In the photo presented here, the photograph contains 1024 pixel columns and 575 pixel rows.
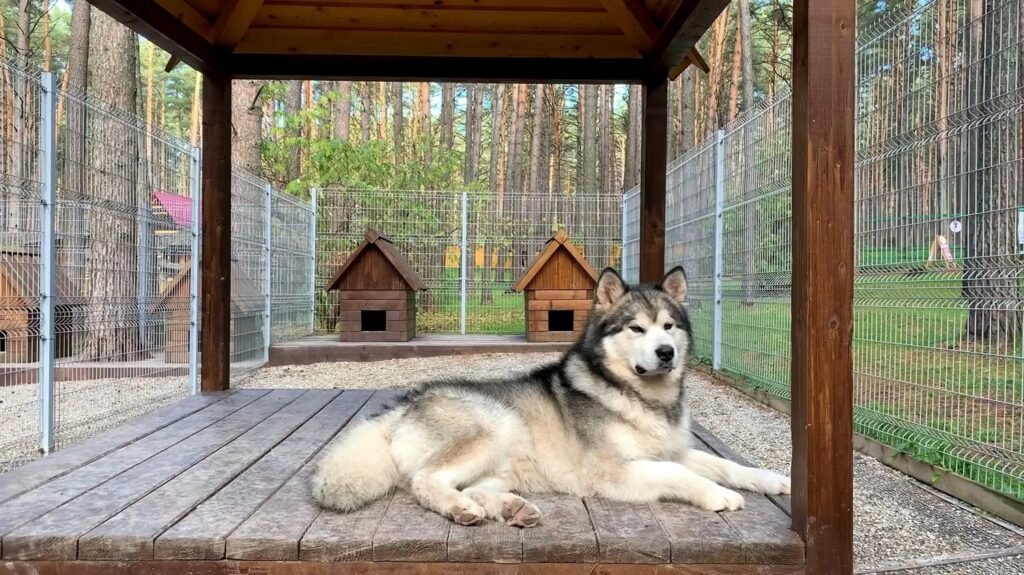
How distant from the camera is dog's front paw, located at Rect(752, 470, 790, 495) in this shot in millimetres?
2777

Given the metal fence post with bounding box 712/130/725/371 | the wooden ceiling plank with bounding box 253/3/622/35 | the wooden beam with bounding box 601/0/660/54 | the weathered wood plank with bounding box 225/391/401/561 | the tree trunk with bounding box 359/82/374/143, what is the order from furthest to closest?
the tree trunk with bounding box 359/82/374/143 < the metal fence post with bounding box 712/130/725/371 < the wooden ceiling plank with bounding box 253/3/622/35 < the wooden beam with bounding box 601/0/660/54 < the weathered wood plank with bounding box 225/391/401/561

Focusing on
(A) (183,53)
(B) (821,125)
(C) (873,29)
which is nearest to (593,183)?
(C) (873,29)

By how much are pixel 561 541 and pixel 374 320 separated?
8.62m

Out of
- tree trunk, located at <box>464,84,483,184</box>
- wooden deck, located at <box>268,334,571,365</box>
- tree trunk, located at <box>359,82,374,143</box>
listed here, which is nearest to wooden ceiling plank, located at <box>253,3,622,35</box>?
wooden deck, located at <box>268,334,571,365</box>

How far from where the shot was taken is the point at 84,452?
3.25 m

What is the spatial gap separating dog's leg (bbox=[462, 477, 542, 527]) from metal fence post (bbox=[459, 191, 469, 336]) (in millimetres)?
9091

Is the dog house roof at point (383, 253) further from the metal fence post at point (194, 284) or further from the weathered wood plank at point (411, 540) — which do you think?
the weathered wood plank at point (411, 540)

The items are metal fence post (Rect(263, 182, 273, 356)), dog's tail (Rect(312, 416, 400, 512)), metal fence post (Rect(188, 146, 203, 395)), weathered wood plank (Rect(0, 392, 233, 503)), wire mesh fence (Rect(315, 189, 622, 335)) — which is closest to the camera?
dog's tail (Rect(312, 416, 400, 512))

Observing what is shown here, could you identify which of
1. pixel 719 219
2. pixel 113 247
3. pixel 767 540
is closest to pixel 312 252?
pixel 113 247

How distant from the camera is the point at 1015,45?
3580mm

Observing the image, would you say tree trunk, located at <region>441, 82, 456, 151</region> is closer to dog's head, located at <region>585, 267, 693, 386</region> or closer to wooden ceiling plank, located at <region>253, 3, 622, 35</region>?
wooden ceiling plank, located at <region>253, 3, 622, 35</region>

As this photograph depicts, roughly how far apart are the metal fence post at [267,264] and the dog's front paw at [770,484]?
26.4 ft

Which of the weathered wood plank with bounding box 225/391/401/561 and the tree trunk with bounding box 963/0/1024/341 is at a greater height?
the tree trunk with bounding box 963/0/1024/341

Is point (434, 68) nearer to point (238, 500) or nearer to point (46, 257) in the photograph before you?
point (46, 257)
